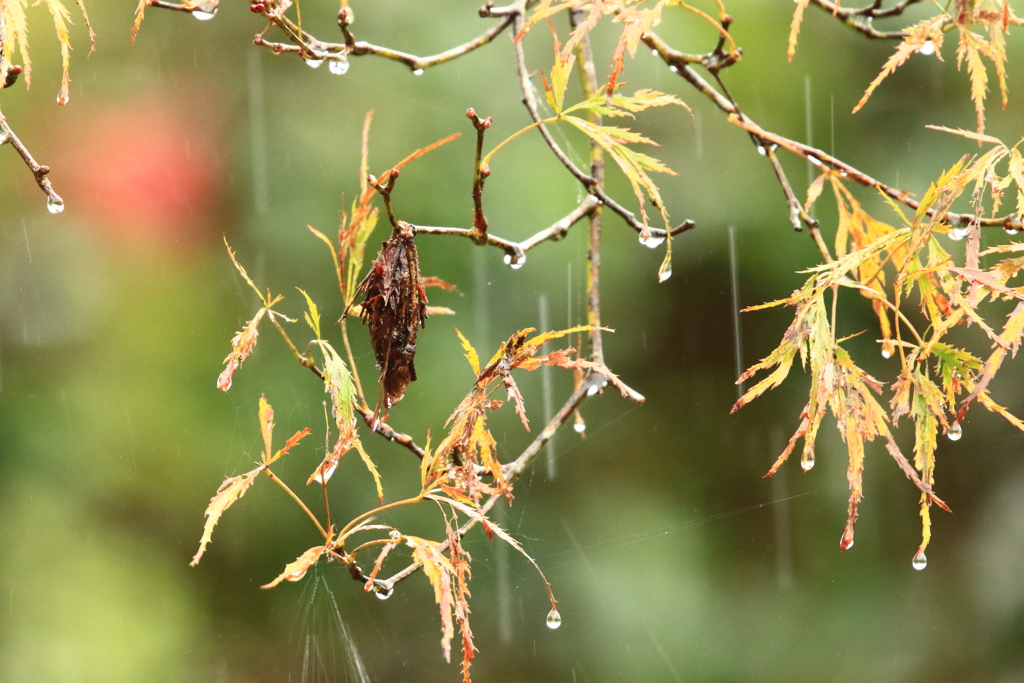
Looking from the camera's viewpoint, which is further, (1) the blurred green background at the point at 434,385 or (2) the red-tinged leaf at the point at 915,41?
(1) the blurred green background at the point at 434,385

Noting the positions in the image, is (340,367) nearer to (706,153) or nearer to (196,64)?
(706,153)

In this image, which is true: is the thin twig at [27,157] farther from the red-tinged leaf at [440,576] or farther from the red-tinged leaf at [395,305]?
the red-tinged leaf at [440,576]

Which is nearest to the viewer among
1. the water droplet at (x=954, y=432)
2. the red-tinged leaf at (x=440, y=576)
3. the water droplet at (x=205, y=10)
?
the red-tinged leaf at (x=440, y=576)

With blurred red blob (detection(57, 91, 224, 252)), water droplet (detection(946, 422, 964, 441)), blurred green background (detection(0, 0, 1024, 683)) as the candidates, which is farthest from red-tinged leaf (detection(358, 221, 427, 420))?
blurred red blob (detection(57, 91, 224, 252))

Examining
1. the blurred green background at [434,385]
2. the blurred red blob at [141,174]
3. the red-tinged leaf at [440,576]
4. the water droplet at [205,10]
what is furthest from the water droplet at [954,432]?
the blurred red blob at [141,174]

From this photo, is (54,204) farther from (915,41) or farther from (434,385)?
(434,385)

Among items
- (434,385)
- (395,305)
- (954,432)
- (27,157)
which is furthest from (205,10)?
(434,385)

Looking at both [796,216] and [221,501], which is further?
[796,216]

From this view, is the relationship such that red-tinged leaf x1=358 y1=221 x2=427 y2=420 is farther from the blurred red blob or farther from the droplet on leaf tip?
the blurred red blob
